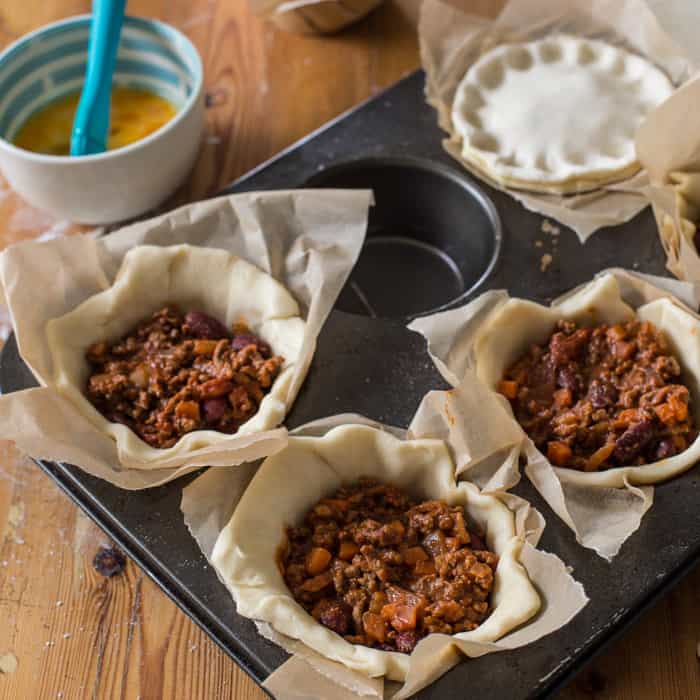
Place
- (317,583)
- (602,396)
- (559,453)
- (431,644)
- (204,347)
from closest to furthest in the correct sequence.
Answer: (431,644) < (317,583) < (559,453) < (602,396) < (204,347)

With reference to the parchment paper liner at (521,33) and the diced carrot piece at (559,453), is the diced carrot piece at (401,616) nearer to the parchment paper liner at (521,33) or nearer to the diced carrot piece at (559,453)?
the diced carrot piece at (559,453)

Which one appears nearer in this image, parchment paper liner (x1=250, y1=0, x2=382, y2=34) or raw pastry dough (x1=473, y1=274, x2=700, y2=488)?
raw pastry dough (x1=473, y1=274, x2=700, y2=488)

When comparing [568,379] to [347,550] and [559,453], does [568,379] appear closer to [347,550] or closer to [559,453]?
[559,453]

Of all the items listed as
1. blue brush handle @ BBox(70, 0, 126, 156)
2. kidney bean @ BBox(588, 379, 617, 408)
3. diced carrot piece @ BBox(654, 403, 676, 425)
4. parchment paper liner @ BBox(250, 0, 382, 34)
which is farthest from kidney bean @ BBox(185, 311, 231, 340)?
parchment paper liner @ BBox(250, 0, 382, 34)

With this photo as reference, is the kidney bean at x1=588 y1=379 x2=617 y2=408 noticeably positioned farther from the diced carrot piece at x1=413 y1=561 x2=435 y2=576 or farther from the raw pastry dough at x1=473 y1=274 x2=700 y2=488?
the diced carrot piece at x1=413 y1=561 x2=435 y2=576

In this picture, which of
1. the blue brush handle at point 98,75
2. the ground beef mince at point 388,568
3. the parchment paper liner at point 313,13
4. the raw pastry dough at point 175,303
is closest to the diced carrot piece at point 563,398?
the ground beef mince at point 388,568

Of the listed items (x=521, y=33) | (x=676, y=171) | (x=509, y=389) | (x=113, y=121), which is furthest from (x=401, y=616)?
(x=521, y=33)

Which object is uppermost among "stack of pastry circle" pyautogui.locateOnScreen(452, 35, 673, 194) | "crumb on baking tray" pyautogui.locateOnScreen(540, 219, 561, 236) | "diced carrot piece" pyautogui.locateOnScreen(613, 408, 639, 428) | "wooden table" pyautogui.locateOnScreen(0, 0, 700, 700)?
"stack of pastry circle" pyautogui.locateOnScreen(452, 35, 673, 194)
